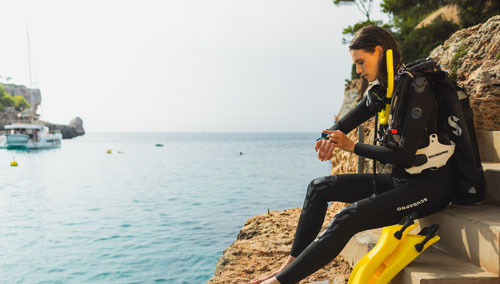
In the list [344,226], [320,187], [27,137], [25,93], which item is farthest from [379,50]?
[25,93]

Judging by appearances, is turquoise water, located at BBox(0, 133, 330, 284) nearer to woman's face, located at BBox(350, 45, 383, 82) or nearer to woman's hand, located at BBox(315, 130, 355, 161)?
woman's hand, located at BBox(315, 130, 355, 161)

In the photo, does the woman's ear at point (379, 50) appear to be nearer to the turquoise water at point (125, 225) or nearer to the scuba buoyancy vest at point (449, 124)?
the scuba buoyancy vest at point (449, 124)

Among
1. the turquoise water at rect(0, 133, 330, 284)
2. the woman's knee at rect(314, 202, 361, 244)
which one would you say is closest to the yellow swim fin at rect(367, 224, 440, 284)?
the woman's knee at rect(314, 202, 361, 244)

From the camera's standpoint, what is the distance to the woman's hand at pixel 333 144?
2.80 m

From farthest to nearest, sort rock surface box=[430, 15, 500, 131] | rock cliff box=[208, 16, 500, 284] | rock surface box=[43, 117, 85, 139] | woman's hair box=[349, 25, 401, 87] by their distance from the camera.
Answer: rock surface box=[43, 117, 85, 139]
rock surface box=[430, 15, 500, 131]
rock cliff box=[208, 16, 500, 284]
woman's hair box=[349, 25, 401, 87]

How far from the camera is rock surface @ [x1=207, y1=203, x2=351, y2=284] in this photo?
150 inches

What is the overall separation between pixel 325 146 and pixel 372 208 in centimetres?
55

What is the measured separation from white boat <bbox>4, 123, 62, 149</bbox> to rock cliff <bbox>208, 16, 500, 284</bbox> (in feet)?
188

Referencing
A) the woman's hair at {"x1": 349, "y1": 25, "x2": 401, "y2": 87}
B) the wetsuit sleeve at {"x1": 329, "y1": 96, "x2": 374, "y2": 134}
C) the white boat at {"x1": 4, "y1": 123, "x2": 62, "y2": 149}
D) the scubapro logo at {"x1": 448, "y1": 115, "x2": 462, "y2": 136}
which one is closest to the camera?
the scubapro logo at {"x1": 448, "y1": 115, "x2": 462, "y2": 136}

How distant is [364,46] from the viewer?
2.83 meters

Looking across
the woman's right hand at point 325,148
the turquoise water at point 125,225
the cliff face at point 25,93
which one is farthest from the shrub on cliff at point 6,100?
the woman's right hand at point 325,148

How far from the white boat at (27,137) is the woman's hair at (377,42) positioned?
60670 mm

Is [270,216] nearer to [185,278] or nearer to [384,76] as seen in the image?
[185,278]

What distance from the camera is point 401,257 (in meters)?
2.49
